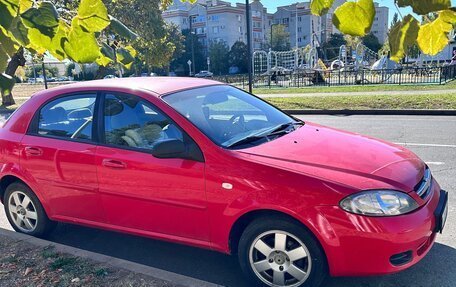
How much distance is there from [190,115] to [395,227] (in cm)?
180

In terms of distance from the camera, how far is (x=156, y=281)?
2.98 m

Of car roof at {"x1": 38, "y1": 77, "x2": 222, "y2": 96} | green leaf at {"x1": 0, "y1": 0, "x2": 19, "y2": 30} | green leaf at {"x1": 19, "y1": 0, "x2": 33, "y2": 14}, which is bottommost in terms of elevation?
car roof at {"x1": 38, "y1": 77, "x2": 222, "y2": 96}

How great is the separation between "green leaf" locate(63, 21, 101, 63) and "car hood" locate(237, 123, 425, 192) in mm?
1771

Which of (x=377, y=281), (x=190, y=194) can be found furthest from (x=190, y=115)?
(x=377, y=281)

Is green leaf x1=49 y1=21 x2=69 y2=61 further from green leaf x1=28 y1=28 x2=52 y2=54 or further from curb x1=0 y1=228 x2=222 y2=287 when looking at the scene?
curb x1=0 y1=228 x2=222 y2=287

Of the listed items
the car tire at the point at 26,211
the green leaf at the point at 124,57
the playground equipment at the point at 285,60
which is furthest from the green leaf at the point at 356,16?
the playground equipment at the point at 285,60

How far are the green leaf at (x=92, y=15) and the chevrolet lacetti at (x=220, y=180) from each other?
180 centimetres

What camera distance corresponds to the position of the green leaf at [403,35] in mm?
1008

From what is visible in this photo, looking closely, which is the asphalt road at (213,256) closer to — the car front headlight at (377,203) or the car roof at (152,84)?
the car front headlight at (377,203)

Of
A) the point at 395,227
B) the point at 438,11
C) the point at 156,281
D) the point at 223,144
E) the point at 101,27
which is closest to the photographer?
the point at 438,11

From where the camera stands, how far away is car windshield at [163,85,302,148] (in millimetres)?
3361

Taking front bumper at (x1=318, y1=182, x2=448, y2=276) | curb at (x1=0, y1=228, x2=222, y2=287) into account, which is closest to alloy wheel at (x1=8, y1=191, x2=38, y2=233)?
curb at (x1=0, y1=228, x2=222, y2=287)

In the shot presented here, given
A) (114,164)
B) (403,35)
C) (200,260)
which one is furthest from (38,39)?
(200,260)

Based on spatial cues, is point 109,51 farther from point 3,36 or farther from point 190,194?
point 190,194
